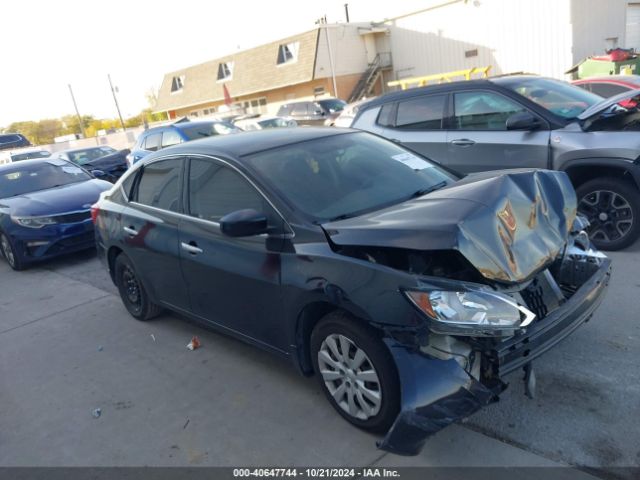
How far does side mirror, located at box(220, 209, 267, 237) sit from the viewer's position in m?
3.23

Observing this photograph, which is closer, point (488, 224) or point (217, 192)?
point (488, 224)

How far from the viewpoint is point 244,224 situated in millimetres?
3230

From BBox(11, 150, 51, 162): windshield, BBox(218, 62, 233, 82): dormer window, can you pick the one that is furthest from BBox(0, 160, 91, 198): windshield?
BBox(218, 62, 233, 82): dormer window

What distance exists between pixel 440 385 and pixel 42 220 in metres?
6.92

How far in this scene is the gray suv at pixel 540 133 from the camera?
5.21m

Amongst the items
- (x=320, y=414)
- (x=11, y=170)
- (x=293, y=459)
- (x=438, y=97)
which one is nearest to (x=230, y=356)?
(x=320, y=414)

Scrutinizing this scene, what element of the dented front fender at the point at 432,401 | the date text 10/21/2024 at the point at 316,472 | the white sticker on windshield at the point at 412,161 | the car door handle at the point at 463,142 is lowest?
the date text 10/21/2024 at the point at 316,472

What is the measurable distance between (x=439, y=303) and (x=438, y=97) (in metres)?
4.40

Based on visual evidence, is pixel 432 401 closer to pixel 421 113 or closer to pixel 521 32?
pixel 421 113

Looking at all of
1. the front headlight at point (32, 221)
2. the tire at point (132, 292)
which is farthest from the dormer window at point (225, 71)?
the tire at point (132, 292)

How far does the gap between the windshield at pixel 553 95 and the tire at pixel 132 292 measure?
439 centimetres

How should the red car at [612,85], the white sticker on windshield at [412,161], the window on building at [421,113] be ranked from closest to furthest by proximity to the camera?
the white sticker on windshield at [412,161]
the window on building at [421,113]
the red car at [612,85]

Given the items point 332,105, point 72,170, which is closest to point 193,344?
point 72,170

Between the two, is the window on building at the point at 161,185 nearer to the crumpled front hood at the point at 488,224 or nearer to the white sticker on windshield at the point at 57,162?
the crumpled front hood at the point at 488,224
